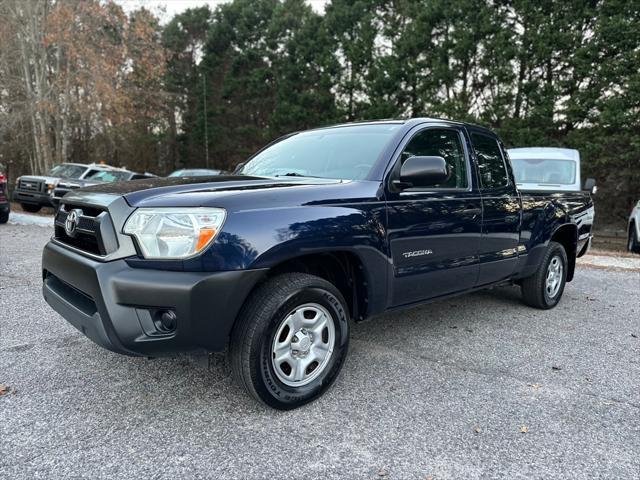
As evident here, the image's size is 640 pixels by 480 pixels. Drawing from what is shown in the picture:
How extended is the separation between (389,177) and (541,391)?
5.65 feet

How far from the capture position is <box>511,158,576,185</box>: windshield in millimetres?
8961

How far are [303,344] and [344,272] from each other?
0.56m

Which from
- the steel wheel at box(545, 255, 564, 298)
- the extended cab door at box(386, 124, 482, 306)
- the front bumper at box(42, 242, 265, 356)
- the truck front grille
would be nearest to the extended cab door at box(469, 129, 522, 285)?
the extended cab door at box(386, 124, 482, 306)

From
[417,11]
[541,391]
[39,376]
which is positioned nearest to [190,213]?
[39,376]

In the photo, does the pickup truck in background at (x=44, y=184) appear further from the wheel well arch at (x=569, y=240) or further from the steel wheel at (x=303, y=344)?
the wheel well arch at (x=569, y=240)

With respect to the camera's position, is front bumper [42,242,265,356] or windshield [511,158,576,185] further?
windshield [511,158,576,185]

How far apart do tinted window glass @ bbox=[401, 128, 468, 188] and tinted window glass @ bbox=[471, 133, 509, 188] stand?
237 millimetres

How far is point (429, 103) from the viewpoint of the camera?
19.0 metres

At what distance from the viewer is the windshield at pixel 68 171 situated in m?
13.4

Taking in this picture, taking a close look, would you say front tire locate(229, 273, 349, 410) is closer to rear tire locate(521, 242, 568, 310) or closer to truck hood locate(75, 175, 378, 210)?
truck hood locate(75, 175, 378, 210)

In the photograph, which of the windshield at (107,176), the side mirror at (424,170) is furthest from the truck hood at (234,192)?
the windshield at (107,176)

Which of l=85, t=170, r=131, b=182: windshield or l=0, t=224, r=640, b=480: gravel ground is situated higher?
l=85, t=170, r=131, b=182: windshield

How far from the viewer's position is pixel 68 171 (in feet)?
44.6

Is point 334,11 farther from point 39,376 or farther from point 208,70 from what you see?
point 39,376
